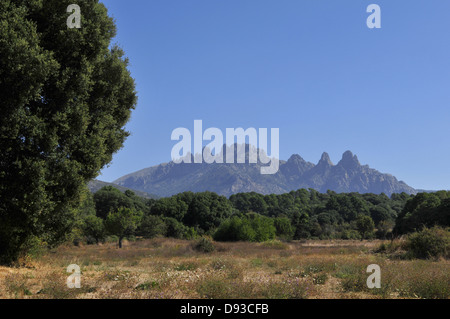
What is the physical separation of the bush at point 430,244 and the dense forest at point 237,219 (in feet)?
33.4

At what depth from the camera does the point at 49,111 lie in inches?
487

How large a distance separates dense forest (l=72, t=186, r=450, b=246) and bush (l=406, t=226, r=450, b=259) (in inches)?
400

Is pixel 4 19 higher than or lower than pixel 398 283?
higher

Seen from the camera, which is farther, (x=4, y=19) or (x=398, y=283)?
(x=4, y=19)

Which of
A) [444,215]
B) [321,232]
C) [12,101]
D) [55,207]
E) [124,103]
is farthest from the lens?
[321,232]

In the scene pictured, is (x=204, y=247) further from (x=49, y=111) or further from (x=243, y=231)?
(x=49, y=111)

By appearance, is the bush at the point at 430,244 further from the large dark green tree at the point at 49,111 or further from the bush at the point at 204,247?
the large dark green tree at the point at 49,111

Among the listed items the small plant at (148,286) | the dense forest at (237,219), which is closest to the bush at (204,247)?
the dense forest at (237,219)

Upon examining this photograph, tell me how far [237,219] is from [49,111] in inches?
1658

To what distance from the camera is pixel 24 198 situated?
11250 millimetres
